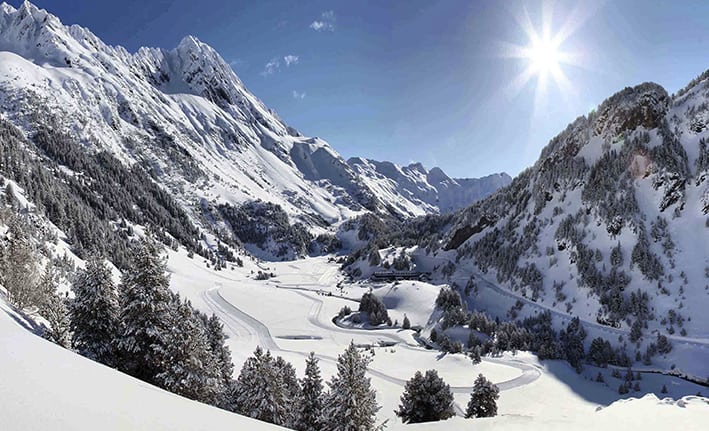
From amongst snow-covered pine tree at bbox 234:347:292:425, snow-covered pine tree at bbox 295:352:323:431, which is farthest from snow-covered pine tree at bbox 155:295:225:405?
snow-covered pine tree at bbox 295:352:323:431

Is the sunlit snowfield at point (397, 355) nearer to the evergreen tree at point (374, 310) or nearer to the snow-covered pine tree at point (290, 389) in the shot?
the evergreen tree at point (374, 310)

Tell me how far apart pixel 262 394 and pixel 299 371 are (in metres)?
27.1

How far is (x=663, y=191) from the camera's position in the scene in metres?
75.1

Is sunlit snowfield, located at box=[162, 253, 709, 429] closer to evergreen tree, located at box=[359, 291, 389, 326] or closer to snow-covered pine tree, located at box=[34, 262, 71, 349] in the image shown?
evergreen tree, located at box=[359, 291, 389, 326]

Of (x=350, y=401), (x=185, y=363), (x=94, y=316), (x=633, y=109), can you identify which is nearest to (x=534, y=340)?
(x=350, y=401)

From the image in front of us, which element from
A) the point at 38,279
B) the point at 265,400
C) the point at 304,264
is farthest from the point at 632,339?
the point at 304,264

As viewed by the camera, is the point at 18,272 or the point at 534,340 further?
the point at 534,340

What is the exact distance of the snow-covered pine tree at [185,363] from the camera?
68.7 feet

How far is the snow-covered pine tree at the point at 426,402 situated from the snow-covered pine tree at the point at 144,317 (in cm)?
2095

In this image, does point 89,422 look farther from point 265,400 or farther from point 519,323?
point 519,323

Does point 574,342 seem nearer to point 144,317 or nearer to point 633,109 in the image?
point 633,109

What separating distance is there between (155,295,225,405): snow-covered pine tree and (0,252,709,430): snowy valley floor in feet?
24.2

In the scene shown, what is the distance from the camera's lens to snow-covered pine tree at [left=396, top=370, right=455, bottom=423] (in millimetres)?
31109

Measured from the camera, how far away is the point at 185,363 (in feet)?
70.7
